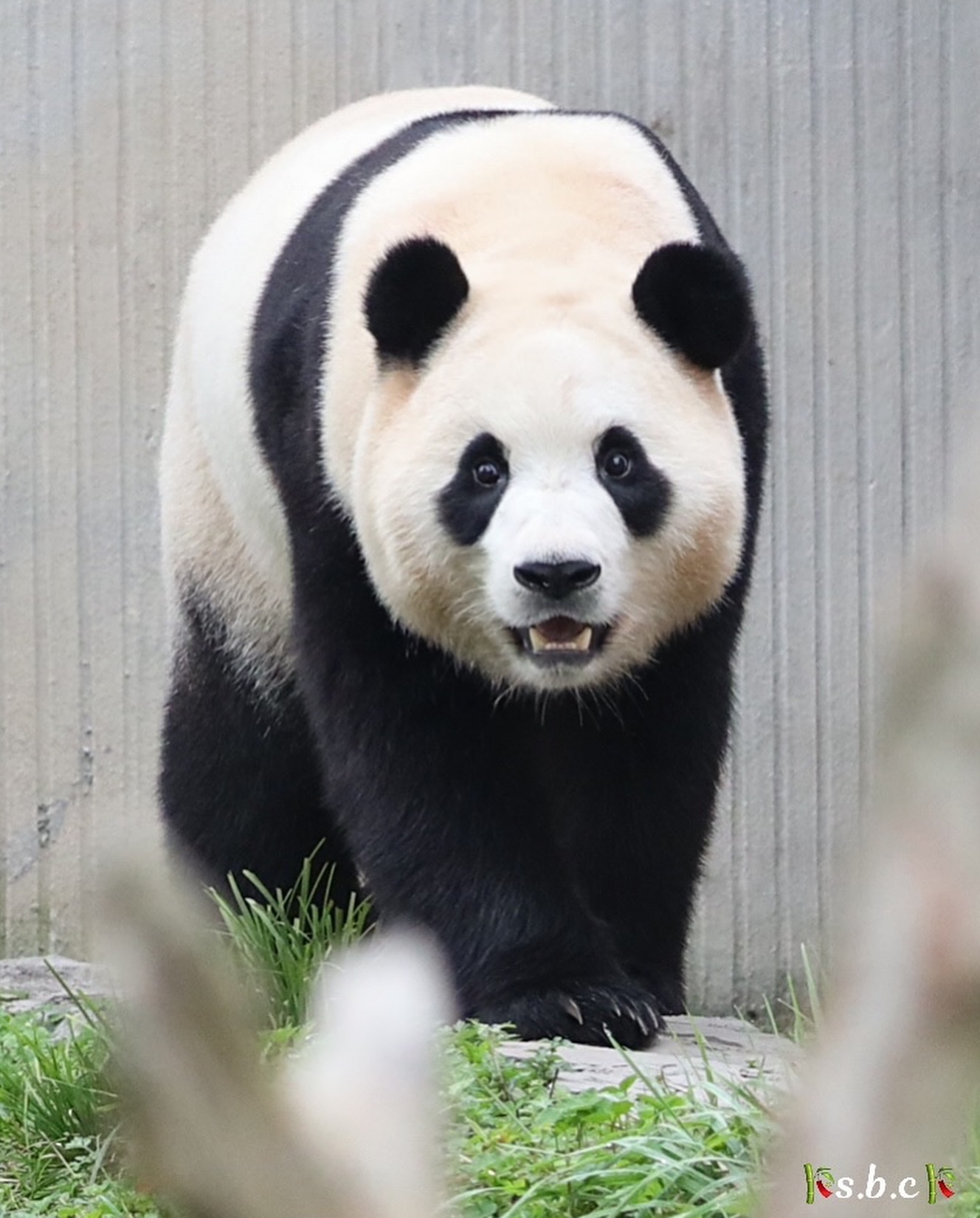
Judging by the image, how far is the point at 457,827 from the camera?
4105 millimetres

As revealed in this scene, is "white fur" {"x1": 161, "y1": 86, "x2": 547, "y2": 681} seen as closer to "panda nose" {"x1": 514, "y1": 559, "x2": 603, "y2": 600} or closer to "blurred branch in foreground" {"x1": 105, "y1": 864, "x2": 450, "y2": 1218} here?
"panda nose" {"x1": 514, "y1": 559, "x2": 603, "y2": 600}

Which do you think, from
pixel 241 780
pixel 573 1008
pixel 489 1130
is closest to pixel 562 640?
pixel 573 1008

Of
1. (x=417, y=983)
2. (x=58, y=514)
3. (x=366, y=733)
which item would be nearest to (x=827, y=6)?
(x=58, y=514)

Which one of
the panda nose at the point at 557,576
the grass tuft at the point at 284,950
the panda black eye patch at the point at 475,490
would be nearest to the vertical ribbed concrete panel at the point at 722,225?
the grass tuft at the point at 284,950

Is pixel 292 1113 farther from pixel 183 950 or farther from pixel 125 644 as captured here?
pixel 125 644

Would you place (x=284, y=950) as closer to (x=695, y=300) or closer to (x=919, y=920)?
(x=695, y=300)

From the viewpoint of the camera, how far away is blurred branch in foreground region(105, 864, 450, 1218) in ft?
3.23

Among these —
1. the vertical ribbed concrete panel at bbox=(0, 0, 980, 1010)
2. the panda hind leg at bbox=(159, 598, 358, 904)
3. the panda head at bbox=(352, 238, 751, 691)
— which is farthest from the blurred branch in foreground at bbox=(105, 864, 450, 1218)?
the vertical ribbed concrete panel at bbox=(0, 0, 980, 1010)

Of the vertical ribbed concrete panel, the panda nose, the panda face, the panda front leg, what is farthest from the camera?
the vertical ribbed concrete panel

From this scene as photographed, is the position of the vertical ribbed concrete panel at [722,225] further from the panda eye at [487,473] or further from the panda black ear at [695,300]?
the panda eye at [487,473]

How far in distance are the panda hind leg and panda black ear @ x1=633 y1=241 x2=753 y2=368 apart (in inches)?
62.9

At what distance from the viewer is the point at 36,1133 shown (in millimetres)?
3471

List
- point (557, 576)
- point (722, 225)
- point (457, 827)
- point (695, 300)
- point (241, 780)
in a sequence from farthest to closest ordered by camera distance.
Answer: point (722, 225) → point (241, 780) → point (457, 827) → point (695, 300) → point (557, 576)

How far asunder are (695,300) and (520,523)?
0.62 metres
